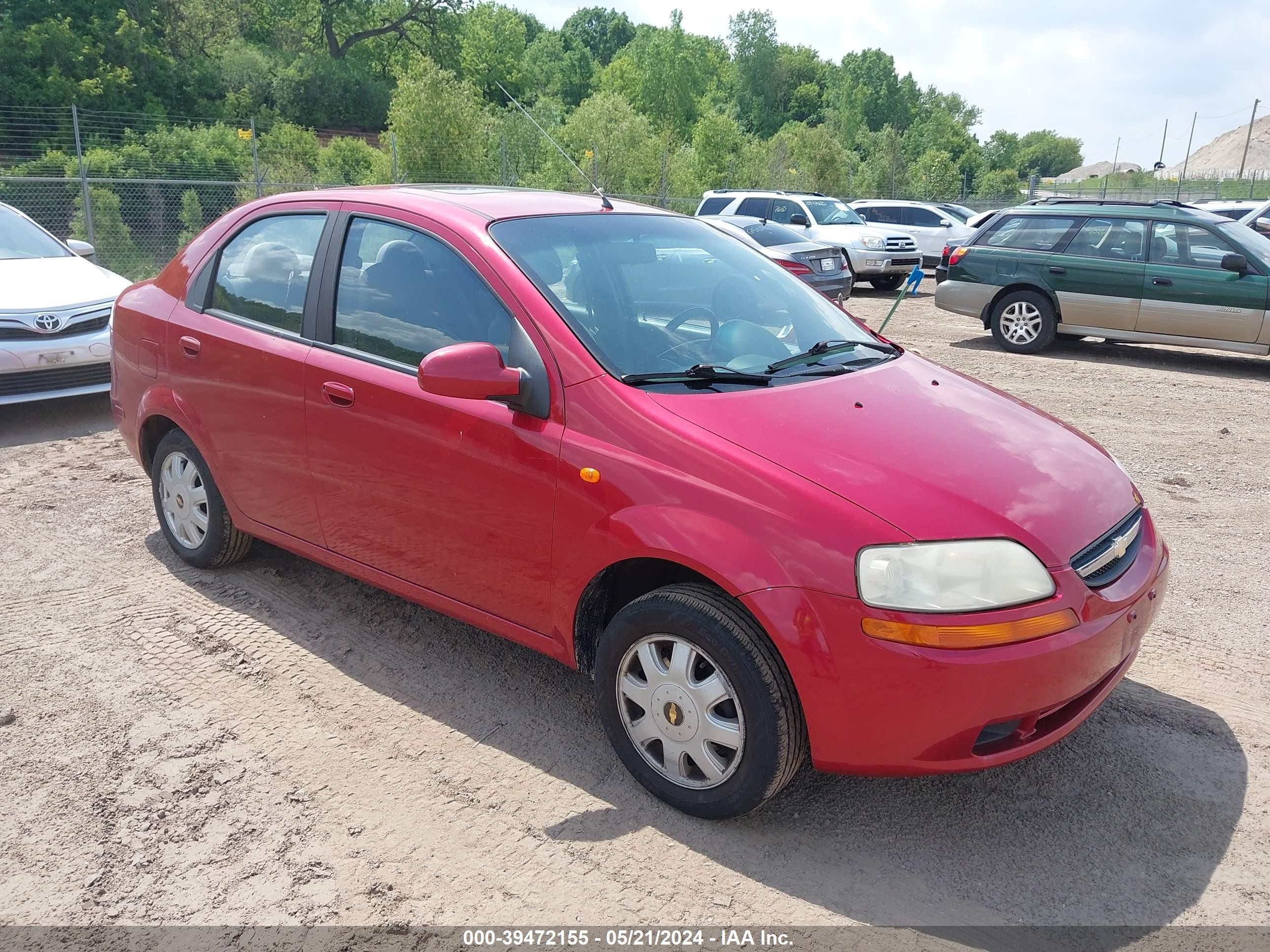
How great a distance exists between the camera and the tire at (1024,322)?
36.9ft

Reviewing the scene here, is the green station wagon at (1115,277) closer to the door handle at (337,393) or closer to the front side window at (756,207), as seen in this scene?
the front side window at (756,207)

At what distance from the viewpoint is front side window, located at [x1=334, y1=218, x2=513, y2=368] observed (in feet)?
10.9

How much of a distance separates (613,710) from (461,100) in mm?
23098

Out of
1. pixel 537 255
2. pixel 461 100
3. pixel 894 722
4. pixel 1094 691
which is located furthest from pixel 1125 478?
pixel 461 100

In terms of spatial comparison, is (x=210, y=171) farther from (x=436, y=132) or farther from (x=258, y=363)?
(x=258, y=363)

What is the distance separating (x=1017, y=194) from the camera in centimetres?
5669

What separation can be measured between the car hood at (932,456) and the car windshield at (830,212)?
1599 cm

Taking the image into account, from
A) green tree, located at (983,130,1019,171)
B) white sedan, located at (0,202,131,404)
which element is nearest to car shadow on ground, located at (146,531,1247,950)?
white sedan, located at (0,202,131,404)

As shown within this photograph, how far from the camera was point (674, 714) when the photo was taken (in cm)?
289

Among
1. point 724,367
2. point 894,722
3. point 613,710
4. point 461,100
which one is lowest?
point 613,710

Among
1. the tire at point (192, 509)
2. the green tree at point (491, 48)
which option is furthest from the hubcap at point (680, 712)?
the green tree at point (491, 48)

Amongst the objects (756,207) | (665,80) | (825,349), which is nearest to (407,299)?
(825,349)

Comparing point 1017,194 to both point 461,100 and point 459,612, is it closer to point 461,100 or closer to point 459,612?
point 461,100

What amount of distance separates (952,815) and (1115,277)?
9.36 metres
